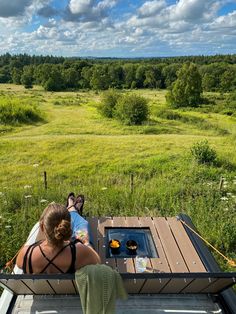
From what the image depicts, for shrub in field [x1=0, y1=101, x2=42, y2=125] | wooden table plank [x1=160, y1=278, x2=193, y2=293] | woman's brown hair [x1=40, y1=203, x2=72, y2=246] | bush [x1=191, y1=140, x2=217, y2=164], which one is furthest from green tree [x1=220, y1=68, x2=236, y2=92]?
woman's brown hair [x1=40, y1=203, x2=72, y2=246]

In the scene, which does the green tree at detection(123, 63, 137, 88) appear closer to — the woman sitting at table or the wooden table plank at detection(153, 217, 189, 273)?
the wooden table plank at detection(153, 217, 189, 273)

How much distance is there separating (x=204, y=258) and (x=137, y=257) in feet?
2.51

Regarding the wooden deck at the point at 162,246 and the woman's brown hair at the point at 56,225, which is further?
the wooden deck at the point at 162,246

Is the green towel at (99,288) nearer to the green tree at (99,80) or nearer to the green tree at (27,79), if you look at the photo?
the green tree at (99,80)

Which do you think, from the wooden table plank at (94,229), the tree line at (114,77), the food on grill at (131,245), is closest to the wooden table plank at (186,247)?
the food on grill at (131,245)

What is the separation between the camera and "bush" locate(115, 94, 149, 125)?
3123 centimetres

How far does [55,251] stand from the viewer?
311cm

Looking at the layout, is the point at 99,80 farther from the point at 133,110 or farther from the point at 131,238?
the point at 131,238

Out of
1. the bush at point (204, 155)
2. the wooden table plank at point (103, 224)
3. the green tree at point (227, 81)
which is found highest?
the wooden table plank at point (103, 224)

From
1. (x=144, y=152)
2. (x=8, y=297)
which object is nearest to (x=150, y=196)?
(x=8, y=297)

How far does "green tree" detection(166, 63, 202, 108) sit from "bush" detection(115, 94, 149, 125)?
16130 mm

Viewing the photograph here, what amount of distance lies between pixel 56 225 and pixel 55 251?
0.98 feet

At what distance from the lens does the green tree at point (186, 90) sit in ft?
157

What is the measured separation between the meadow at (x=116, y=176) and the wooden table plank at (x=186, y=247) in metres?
1.30
